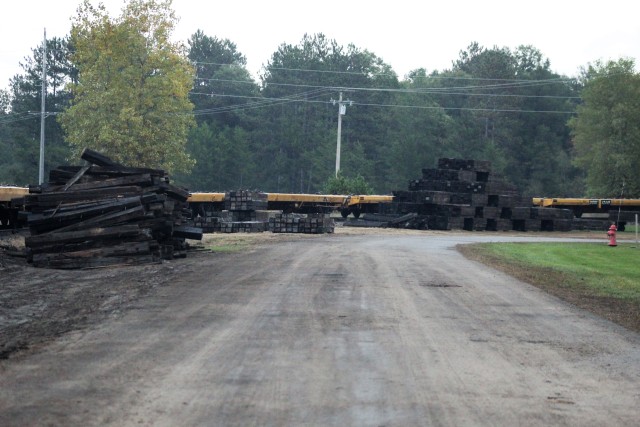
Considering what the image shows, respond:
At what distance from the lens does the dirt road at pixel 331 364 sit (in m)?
6.79

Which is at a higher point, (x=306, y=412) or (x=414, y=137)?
(x=414, y=137)

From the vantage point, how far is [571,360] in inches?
367

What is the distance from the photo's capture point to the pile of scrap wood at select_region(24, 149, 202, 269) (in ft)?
64.6

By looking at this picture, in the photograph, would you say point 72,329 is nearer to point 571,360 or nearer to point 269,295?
point 269,295

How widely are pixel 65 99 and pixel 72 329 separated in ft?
270

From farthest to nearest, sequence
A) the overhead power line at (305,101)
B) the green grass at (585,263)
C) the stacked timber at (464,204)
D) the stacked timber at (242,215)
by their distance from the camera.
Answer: the overhead power line at (305,101) → the stacked timber at (464,204) → the stacked timber at (242,215) → the green grass at (585,263)

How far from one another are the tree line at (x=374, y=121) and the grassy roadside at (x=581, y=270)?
36.1 metres

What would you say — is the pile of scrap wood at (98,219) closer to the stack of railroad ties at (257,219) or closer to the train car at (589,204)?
the stack of railroad ties at (257,219)

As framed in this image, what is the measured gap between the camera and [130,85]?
5659 centimetres

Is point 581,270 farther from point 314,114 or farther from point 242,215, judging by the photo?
point 314,114

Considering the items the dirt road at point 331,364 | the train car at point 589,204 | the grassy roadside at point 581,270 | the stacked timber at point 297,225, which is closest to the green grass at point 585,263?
the grassy roadside at point 581,270

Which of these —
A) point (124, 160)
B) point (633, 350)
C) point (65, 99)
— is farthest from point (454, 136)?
point (633, 350)

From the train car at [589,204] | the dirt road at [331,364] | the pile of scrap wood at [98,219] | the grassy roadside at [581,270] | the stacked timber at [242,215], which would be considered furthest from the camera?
the train car at [589,204]

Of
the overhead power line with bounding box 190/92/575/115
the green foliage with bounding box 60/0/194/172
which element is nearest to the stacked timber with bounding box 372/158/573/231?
the green foliage with bounding box 60/0/194/172
